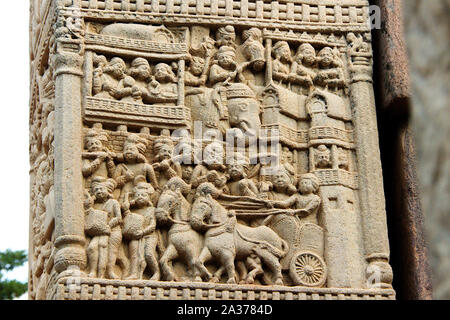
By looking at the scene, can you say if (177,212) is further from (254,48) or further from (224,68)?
(254,48)

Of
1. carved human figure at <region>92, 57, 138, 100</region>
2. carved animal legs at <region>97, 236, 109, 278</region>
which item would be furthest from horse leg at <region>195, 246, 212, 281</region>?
carved human figure at <region>92, 57, 138, 100</region>

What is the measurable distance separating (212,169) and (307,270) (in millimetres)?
1000

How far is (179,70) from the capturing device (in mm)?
7188

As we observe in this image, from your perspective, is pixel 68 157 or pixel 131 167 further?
pixel 131 167

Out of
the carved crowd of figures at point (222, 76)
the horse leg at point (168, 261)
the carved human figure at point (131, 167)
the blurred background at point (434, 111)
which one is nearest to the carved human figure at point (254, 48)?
the carved crowd of figures at point (222, 76)

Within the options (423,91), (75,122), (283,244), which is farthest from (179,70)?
(423,91)

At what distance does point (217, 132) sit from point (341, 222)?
44.5 inches

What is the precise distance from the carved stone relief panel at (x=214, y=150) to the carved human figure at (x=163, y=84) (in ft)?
0.03

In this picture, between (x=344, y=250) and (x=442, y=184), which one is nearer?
(x=442, y=184)

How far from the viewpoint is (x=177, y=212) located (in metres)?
6.72

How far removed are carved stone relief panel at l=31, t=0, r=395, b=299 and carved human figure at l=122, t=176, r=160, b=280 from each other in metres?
0.01

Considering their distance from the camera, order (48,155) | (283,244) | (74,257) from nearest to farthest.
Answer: (74,257)
(283,244)
(48,155)

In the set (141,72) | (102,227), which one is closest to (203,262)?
(102,227)
